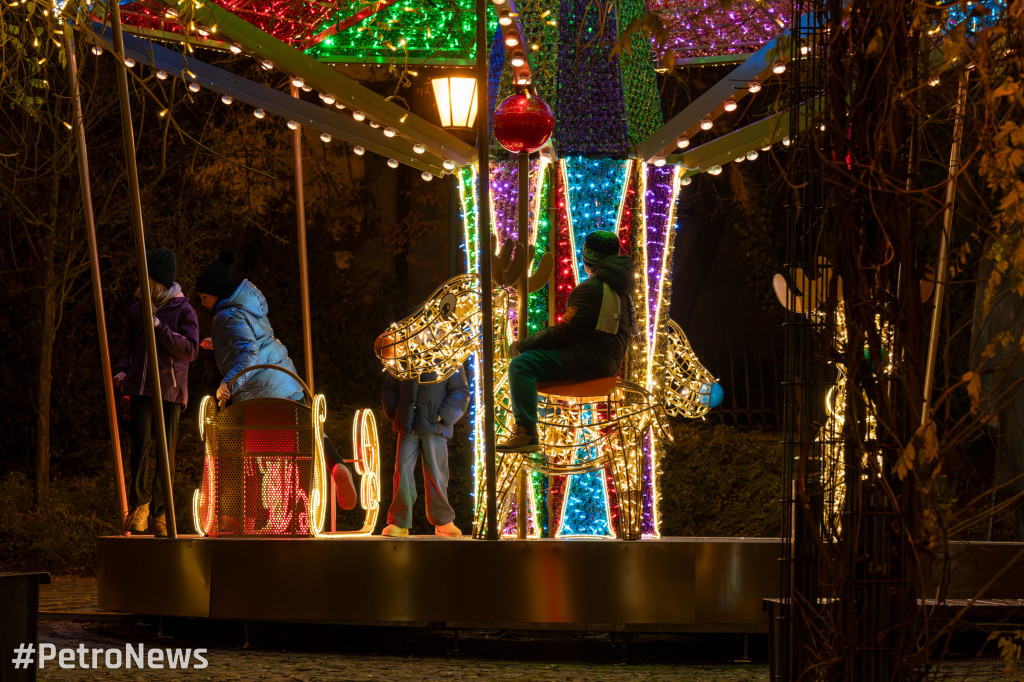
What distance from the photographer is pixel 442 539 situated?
7.09m

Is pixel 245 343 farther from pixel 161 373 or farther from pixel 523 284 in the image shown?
pixel 523 284

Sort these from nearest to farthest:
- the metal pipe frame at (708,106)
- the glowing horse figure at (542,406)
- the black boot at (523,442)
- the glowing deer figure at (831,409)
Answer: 1. the glowing deer figure at (831,409)
2. the metal pipe frame at (708,106)
3. the black boot at (523,442)
4. the glowing horse figure at (542,406)

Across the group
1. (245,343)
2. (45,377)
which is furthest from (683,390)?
(45,377)

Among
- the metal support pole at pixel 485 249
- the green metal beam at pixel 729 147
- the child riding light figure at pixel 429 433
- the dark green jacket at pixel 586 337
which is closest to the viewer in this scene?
the metal support pole at pixel 485 249

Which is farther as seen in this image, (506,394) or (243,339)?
(243,339)

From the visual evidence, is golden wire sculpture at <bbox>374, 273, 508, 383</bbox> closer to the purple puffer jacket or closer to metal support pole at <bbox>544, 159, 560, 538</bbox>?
metal support pole at <bbox>544, 159, 560, 538</bbox>

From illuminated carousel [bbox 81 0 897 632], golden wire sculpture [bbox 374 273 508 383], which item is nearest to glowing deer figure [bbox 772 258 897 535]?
illuminated carousel [bbox 81 0 897 632]

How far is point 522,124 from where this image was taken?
6.98m

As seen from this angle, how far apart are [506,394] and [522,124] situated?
1480mm

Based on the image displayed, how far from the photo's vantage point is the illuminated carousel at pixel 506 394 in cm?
697

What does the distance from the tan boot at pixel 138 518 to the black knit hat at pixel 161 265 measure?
138 centimetres

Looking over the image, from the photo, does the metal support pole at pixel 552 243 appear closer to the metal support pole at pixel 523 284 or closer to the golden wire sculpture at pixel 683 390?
the metal support pole at pixel 523 284

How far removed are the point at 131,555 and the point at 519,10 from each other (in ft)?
12.2

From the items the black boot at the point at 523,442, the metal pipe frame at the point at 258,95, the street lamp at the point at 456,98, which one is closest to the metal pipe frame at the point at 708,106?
the metal pipe frame at the point at 258,95
